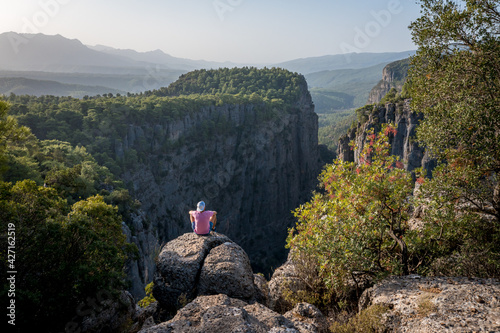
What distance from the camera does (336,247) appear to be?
952 centimetres

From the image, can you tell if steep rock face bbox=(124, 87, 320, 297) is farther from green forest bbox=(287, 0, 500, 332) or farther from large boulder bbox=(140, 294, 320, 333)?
green forest bbox=(287, 0, 500, 332)

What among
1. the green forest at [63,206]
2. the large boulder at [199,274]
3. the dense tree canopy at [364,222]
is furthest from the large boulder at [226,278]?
the green forest at [63,206]

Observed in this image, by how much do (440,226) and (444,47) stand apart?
6.52 metres

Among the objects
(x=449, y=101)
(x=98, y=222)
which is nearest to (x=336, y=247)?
(x=449, y=101)

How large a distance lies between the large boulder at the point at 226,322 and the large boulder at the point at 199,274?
7.98 feet

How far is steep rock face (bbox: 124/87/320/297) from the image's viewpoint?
73394 mm

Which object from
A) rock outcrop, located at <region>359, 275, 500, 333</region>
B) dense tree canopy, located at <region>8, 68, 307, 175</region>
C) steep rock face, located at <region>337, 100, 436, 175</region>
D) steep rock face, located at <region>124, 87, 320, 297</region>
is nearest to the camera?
rock outcrop, located at <region>359, 275, 500, 333</region>

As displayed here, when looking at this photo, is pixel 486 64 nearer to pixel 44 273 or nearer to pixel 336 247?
pixel 336 247

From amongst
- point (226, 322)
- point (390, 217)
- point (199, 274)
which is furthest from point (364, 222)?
point (199, 274)

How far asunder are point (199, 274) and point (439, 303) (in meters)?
8.39

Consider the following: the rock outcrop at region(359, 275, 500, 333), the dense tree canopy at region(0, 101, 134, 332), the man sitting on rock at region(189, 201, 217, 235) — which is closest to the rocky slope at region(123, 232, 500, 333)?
the rock outcrop at region(359, 275, 500, 333)

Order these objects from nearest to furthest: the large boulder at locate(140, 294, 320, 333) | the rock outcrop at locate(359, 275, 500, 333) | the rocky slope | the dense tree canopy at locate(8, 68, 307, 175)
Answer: the rock outcrop at locate(359, 275, 500, 333), the rocky slope, the large boulder at locate(140, 294, 320, 333), the dense tree canopy at locate(8, 68, 307, 175)

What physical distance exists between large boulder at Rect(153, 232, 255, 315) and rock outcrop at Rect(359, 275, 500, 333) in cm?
499

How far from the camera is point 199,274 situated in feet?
39.0
